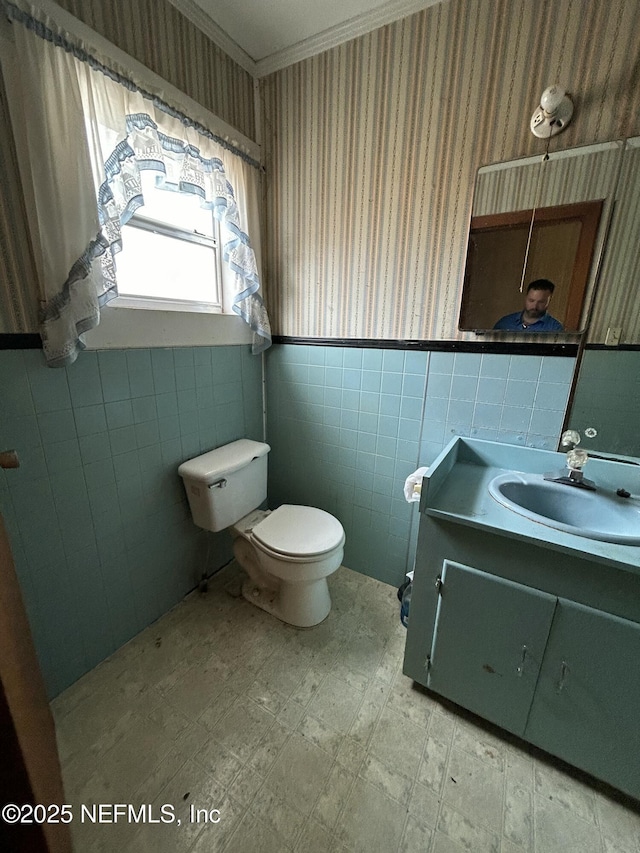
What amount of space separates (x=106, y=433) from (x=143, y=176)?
3.18 ft

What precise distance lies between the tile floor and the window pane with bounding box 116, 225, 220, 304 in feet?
4.90

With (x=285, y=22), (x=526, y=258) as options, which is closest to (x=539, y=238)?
(x=526, y=258)

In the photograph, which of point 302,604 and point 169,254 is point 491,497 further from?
point 169,254

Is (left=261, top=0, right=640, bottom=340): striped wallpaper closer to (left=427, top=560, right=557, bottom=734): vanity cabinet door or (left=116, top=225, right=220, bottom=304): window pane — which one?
(left=116, top=225, right=220, bottom=304): window pane

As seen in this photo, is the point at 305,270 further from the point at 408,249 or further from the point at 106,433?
the point at 106,433

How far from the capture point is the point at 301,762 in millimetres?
1056

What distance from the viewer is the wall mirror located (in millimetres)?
1113

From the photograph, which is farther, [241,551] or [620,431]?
[241,551]

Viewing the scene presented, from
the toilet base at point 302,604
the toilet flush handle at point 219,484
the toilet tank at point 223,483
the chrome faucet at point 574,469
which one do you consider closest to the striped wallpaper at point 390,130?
the chrome faucet at point 574,469

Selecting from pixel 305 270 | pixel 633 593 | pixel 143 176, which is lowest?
pixel 633 593

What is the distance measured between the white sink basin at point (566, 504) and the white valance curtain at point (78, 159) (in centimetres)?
147

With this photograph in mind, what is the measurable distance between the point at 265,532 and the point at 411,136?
5.65ft

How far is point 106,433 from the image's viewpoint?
1249mm

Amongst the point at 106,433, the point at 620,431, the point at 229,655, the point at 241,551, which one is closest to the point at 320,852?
the point at 229,655
